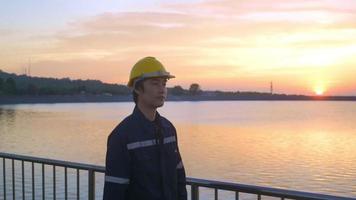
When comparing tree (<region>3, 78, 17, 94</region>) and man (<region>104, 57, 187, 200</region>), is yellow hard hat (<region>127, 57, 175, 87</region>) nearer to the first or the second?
man (<region>104, 57, 187, 200</region>)

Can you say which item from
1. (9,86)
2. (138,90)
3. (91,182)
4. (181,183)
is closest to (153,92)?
(138,90)

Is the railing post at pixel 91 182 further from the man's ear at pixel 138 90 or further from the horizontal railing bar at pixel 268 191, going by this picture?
the man's ear at pixel 138 90

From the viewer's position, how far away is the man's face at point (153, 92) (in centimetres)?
346

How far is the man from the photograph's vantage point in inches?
133

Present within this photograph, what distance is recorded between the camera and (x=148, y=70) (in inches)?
135

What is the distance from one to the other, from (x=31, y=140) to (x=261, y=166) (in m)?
19.4

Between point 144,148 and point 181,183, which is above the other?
point 144,148

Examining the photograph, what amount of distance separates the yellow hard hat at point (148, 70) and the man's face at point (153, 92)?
4cm

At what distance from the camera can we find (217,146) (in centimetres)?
3575

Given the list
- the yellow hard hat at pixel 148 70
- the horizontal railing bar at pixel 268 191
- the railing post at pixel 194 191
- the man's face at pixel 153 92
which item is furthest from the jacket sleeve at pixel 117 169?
the railing post at pixel 194 191

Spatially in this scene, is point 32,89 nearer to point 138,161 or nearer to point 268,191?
point 268,191

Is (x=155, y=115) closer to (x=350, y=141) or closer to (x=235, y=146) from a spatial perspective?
(x=235, y=146)

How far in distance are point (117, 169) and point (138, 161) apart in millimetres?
142

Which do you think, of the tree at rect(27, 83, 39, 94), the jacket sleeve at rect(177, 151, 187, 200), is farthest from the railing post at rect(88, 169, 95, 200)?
A: the tree at rect(27, 83, 39, 94)
